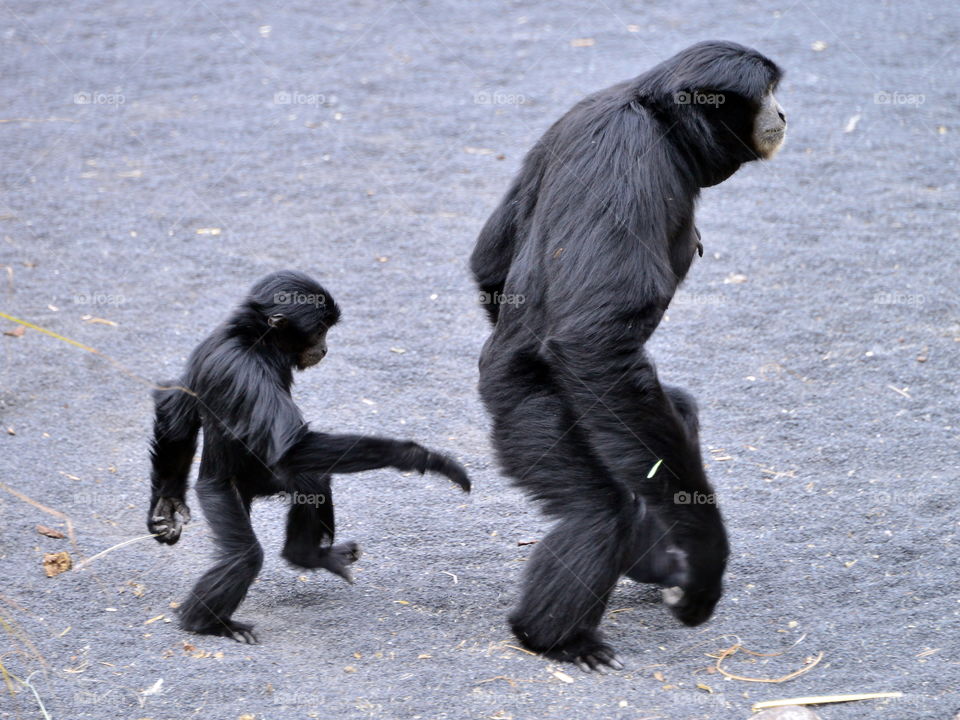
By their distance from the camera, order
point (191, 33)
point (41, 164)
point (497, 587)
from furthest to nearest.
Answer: point (191, 33) < point (41, 164) < point (497, 587)

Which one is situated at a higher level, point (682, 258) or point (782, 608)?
point (682, 258)

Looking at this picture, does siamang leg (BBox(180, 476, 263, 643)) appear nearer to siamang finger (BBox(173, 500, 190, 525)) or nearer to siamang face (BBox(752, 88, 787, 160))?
siamang finger (BBox(173, 500, 190, 525))

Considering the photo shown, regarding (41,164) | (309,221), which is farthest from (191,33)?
(309,221)

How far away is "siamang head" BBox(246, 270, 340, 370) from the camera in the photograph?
5340mm

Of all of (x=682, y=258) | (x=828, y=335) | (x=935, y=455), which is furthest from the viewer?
(x=828, y=335)

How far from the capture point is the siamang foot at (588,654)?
5.08 meters

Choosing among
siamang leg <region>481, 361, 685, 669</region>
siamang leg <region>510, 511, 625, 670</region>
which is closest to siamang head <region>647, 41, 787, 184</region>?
siamang leg <region>481, 361, 685, 669</region>

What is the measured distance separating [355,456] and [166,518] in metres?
1.20

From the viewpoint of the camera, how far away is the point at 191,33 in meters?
13.5

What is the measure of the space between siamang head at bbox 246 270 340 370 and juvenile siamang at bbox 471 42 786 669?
842mm

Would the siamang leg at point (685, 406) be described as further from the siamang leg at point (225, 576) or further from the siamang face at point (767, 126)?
the siamang leg at point (225, 576)

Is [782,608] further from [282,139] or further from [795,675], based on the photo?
[282,139]

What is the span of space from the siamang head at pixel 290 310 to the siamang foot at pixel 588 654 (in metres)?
1.91

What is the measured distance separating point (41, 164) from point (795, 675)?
8.79m
